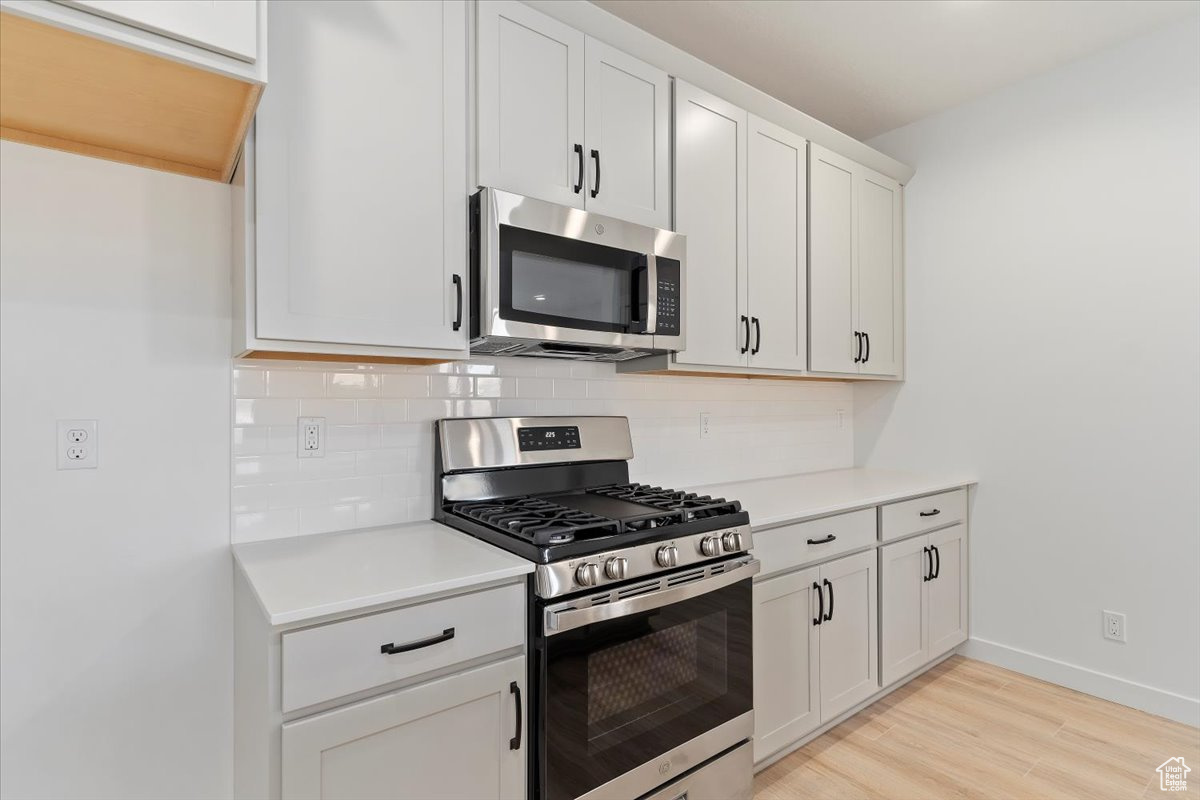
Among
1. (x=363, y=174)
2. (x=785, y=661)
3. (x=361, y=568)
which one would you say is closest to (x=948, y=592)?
(x=785, y=661)

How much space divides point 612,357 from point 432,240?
859mm

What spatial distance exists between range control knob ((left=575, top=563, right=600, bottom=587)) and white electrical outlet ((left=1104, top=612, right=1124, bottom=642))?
257 cm

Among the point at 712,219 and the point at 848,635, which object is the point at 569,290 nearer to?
the point at 712,219

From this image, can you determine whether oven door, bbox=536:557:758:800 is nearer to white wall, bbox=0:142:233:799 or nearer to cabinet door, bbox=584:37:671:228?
white wall, bbox=0:142:233:799

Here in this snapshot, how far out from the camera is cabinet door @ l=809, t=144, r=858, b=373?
2873mm

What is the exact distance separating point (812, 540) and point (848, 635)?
0.48 meters

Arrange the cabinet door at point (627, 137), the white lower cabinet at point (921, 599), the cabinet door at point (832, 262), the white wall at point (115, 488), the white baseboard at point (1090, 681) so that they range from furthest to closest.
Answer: the cabinet door at point (832, 262)
the white lower cabinet at point (921, 599)
the white baseboard at point (1090, 681)
the cabinet door at point (627, 137)
the white wall at point (115, 488)

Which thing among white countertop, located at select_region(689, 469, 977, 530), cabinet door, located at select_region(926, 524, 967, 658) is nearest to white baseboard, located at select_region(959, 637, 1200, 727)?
cabinet door, located at select_region(926, 524, 967, 658)

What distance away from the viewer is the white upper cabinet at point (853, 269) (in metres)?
2.90

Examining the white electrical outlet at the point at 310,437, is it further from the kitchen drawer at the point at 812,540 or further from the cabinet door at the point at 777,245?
the cabinet door at the point at 777,245

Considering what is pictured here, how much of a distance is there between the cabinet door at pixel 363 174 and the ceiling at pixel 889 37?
3.44ft

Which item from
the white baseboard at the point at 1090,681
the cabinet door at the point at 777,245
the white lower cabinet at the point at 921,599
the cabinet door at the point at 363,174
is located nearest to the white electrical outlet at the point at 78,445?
the cabinet door at the point at 363,174

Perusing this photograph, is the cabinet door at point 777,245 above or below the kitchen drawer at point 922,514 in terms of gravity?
above

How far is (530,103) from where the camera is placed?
1.88 meters
